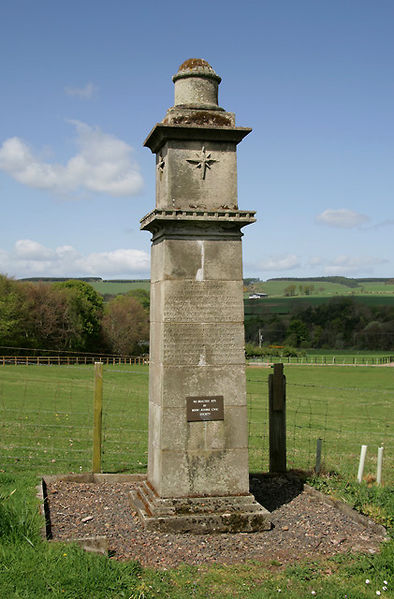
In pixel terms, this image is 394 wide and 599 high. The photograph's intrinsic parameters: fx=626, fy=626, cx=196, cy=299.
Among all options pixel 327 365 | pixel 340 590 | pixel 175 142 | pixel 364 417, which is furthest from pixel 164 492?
pixel 327 365

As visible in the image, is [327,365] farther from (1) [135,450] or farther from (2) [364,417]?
(1) [135,450]

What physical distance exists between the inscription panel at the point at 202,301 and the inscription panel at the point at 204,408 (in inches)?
40.0

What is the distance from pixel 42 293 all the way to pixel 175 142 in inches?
2496

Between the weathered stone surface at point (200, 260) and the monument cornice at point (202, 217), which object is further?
the weathered stone surface at point (200, 260)

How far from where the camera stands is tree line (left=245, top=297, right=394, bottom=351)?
289ft

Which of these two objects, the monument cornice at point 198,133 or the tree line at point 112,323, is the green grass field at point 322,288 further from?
the monument cornice at point 198,133

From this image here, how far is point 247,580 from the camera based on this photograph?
6.10 meters

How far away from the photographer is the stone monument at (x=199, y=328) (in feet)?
26.2

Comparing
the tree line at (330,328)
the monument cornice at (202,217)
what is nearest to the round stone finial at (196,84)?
the monument cornice at (202,217)

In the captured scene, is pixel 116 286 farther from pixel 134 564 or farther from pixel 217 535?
pixel 134 564

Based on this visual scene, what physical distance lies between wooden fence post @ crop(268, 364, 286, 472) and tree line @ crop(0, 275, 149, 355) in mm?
51537

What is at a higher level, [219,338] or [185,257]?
[185,257]

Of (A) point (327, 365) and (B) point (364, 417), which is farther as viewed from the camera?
(A) point (327, 365)

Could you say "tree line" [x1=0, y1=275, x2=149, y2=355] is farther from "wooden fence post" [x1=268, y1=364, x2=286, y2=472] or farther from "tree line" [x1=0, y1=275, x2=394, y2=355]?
"wooden fence post" [x1=268, y1=364, x2=286, y2=472]
